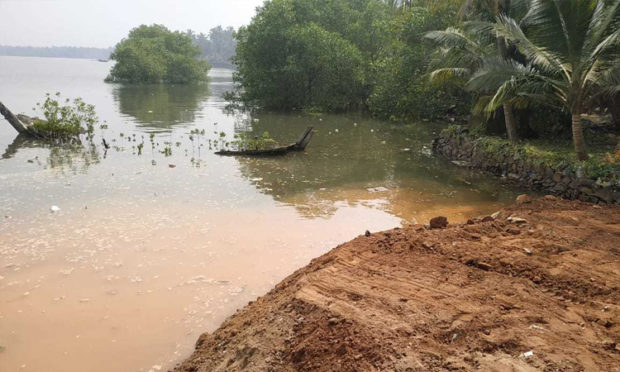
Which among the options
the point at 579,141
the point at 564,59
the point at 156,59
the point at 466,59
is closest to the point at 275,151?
the point at 466,59

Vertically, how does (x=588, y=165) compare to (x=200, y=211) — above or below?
above

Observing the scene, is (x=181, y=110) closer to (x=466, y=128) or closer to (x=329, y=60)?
(x=329, y=60)

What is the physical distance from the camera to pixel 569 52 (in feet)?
36.2

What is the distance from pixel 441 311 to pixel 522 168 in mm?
10362

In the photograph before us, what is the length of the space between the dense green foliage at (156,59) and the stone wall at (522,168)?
47473 mm

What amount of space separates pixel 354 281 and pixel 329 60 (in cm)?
2650

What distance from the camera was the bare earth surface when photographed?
4.04m

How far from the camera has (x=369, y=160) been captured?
17.4 m

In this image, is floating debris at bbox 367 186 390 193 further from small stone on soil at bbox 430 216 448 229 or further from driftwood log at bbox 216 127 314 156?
small stone on soil at bbox 430 216 448 229

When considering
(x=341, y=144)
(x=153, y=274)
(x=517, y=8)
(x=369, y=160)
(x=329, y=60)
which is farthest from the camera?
(x=329, y=60)

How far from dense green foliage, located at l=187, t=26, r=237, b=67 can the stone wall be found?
462 feet

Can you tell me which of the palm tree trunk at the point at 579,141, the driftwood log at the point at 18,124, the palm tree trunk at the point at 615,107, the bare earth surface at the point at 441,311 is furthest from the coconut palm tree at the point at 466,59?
the driftwood log at the point at 18,124

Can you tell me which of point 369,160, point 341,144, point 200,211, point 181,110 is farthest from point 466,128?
point 181,110

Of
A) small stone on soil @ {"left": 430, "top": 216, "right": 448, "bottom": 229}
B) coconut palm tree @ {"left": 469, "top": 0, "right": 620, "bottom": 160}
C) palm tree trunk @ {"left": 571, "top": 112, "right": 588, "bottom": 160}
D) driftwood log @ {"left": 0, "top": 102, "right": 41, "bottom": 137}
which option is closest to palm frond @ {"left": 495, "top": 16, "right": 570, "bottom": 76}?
coconut palm tree @ {"left": 469, "top": 0, "right": 620, "bottom": 160}
